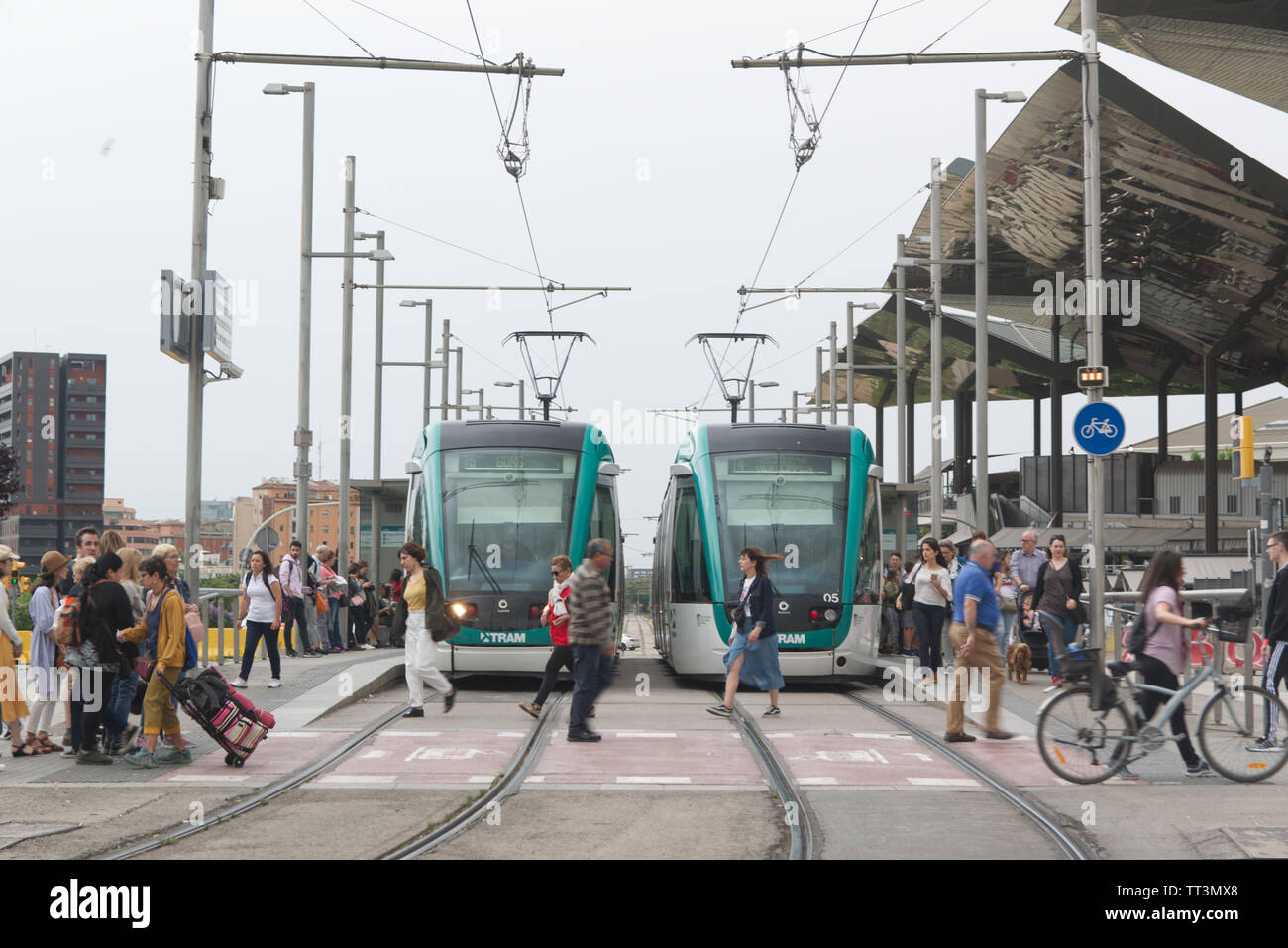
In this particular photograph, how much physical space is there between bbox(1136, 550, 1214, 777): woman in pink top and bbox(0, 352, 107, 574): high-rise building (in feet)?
376

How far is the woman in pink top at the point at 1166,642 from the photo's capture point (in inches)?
410

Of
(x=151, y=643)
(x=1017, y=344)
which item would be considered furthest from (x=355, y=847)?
(x=1017, y=344)

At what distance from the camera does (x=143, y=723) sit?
452 inches

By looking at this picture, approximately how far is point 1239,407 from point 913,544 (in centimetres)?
2434

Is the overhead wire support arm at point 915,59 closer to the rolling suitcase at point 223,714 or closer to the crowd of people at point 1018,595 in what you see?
the crowd of people at point 1018,595

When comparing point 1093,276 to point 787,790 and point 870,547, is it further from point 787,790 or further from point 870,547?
point 787,790

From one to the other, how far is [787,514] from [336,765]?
7.95 m

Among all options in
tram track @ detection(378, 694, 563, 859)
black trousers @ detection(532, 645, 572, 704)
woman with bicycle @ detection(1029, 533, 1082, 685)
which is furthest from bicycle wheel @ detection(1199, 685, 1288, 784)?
black trousers @ detection(532, 645, 572, 704)

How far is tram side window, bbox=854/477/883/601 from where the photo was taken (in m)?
18.2

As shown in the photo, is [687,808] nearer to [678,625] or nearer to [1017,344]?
[678,625]

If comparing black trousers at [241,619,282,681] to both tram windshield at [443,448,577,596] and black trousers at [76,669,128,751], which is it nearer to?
tram windshield at [443,448,577,596]

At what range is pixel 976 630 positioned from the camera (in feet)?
40.8

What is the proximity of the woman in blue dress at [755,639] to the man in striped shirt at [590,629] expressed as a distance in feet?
6.02

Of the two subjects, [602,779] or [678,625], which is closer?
[602,779]
